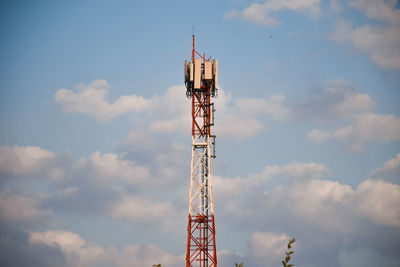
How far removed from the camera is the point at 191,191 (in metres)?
74.9

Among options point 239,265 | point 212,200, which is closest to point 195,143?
point 212,200

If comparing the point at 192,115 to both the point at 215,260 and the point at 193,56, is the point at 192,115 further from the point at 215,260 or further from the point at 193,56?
the point at 215,260

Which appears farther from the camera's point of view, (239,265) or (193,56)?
(193,56)

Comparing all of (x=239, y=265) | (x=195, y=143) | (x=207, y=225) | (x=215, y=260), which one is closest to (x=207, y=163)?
(x=195, y=143)

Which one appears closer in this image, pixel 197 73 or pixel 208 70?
pixel 197 73

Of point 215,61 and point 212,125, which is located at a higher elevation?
point 215,61

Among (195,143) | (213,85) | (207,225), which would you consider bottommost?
(207,225)

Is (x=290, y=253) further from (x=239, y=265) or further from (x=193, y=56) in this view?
(x=193, y=56)

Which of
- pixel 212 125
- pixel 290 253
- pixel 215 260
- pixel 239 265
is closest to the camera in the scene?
pixel 290 253

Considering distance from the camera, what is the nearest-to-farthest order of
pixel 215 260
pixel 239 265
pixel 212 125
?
pixel 239 265 → pixel 215 260 → pixel 212 125

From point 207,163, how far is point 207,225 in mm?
8913

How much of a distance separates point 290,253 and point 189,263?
186ft

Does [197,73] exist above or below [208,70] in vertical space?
below

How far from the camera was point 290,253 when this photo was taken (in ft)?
59.7
